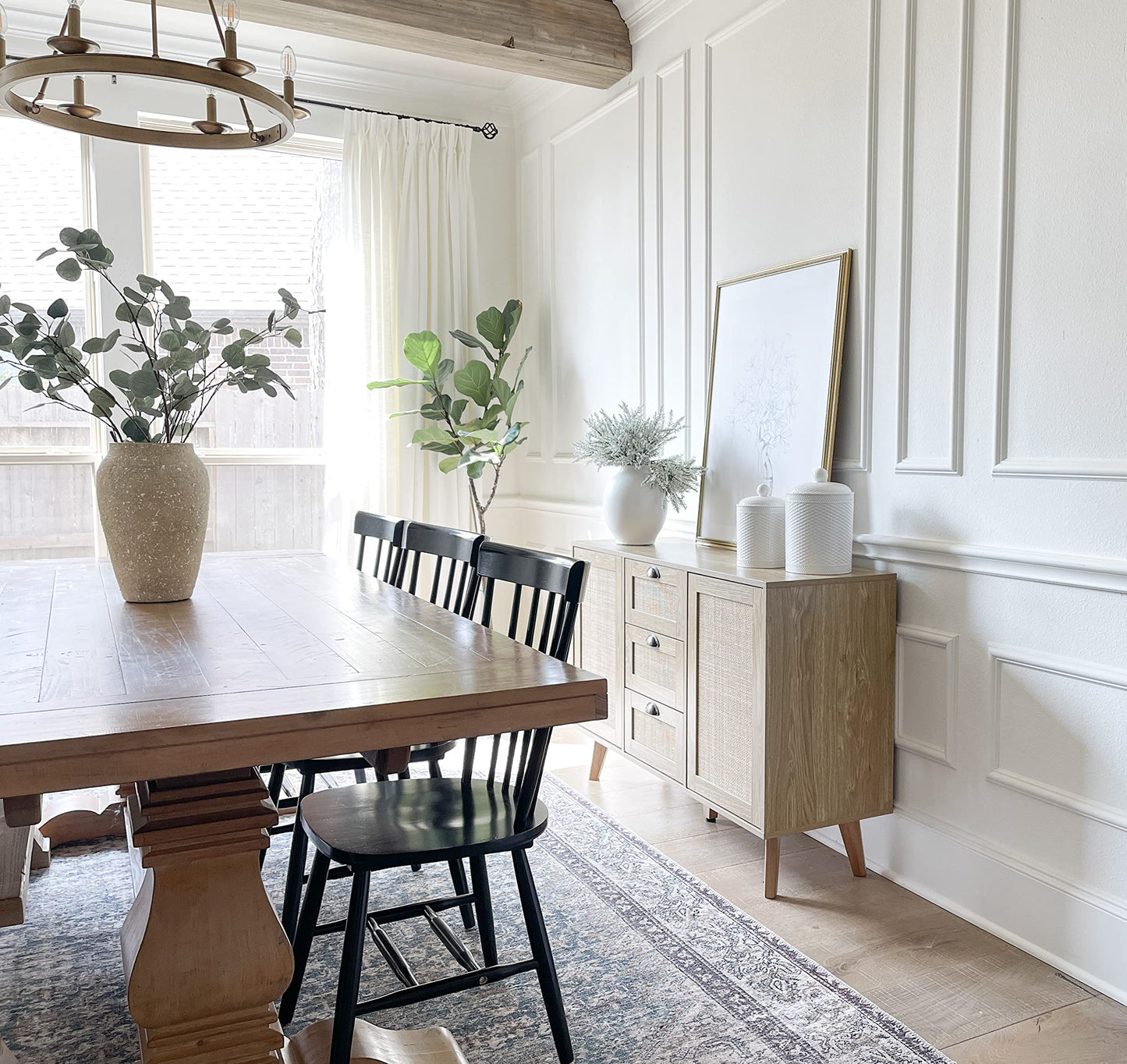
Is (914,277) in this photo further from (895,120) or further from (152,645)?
(152,645)

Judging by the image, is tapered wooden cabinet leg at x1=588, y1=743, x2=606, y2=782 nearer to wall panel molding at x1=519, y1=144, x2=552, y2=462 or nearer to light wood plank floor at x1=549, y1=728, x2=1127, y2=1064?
light wood plank floor at x1=549, y1=728, x2=1127, y2=1064

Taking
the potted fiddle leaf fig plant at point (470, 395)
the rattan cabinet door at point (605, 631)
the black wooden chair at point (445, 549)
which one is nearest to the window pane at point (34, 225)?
the potted fiddle leaf fig plant at point (470, 395)

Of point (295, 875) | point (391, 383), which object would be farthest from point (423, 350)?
point (295, 875)

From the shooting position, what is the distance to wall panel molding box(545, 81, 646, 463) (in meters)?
3.83

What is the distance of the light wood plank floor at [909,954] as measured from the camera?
76.5 inches

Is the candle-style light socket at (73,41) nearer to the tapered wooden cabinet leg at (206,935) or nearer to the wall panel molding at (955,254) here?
the tapered wooden cabinet leg at (206,935)

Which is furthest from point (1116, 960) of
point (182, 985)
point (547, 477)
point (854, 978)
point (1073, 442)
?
point (547, 477)

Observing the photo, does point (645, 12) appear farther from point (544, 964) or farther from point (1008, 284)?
point (544, 964)

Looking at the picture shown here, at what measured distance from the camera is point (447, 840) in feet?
5.61

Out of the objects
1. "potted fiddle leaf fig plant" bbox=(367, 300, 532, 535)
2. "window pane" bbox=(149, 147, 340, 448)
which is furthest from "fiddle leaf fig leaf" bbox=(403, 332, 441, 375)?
"window pane" bbox=(149, 147, 340, 448)

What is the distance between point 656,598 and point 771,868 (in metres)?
0.84

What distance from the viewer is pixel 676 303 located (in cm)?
365

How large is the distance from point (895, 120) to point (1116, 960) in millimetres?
2086

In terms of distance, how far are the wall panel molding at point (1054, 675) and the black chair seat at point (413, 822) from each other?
1.21 metres
